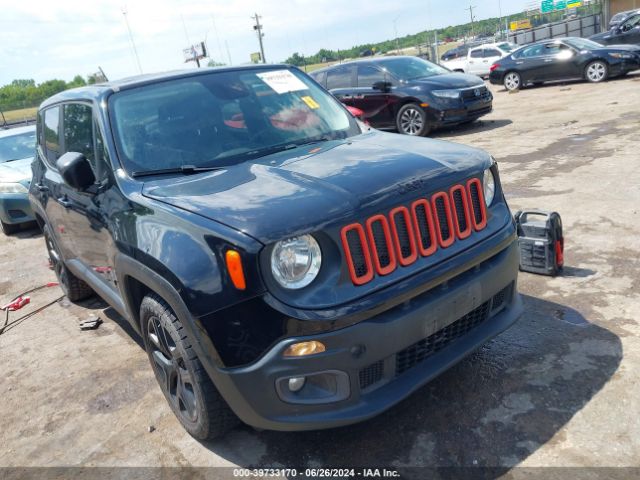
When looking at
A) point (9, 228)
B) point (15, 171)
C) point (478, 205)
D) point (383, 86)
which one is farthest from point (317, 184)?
point (383, 86)

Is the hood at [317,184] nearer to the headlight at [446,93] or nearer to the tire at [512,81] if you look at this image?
the headlight at [446,93]

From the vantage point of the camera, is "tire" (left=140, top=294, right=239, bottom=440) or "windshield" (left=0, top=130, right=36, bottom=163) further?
"windshield" (left=0, top=130, right=36, bottom=163)

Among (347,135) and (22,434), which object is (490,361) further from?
(22,434)

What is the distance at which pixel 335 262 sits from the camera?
2.31 m

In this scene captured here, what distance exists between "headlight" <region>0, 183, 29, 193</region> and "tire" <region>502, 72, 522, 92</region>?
14269 millimetres

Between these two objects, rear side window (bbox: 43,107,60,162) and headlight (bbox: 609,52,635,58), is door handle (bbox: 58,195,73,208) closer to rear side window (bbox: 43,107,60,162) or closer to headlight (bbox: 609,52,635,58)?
rear side window (bbox: 43,107,60,162)

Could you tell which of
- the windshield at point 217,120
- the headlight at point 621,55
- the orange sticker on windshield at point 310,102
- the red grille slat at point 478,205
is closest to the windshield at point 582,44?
the headlight at point 621,55

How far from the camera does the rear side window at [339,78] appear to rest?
11.9 metres

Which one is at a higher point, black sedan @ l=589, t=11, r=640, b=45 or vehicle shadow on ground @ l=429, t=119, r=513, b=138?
black sedan @ l=589, t=11, r=640, b=45

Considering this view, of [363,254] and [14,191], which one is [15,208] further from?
[363,254]

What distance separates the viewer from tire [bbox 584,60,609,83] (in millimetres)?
15312

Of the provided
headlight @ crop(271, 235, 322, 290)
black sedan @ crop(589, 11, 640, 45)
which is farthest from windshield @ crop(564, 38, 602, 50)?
headlight @ crop(271, 235, 322, 290)

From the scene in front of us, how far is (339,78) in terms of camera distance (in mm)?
12008

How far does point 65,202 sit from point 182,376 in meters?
1.86
